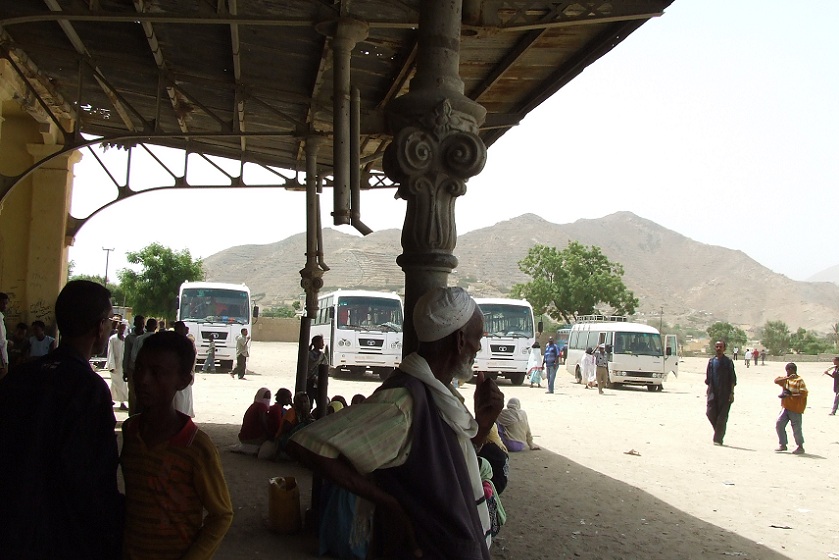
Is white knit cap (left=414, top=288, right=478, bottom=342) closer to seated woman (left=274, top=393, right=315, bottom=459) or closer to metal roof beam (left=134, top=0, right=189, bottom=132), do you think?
metal roof beam (left=134, top=0, right=189, bottom=132)

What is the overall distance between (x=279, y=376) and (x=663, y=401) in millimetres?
11593

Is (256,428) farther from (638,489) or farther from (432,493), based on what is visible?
(432,493)

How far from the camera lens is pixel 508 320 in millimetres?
24688

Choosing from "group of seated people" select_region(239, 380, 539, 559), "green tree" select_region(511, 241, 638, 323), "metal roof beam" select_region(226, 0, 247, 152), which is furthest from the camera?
"green tree" select_region(511, 241, 638, 323)

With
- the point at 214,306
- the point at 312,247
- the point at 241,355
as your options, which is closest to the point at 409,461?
the point at 312,247

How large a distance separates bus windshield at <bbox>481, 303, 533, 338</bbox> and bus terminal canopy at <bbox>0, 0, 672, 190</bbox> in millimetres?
13139

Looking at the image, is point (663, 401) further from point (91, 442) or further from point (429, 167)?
point (91, 442)

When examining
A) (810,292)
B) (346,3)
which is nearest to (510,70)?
(346,3)

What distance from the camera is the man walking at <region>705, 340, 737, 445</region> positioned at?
1268 cm

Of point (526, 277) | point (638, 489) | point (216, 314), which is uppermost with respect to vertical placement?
point (526, 277)

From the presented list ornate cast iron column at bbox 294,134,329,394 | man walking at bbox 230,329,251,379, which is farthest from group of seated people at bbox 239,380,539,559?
man walking at bbox 230,329,251,379

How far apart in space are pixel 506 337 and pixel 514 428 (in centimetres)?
1317

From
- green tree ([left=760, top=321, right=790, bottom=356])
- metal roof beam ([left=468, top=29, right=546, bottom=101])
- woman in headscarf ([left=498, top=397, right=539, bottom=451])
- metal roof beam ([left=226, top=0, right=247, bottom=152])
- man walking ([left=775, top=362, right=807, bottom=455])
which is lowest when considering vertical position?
woman in headscarf ([left=498, top=397, right=539, bottom=451])

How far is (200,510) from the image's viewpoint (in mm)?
2326
